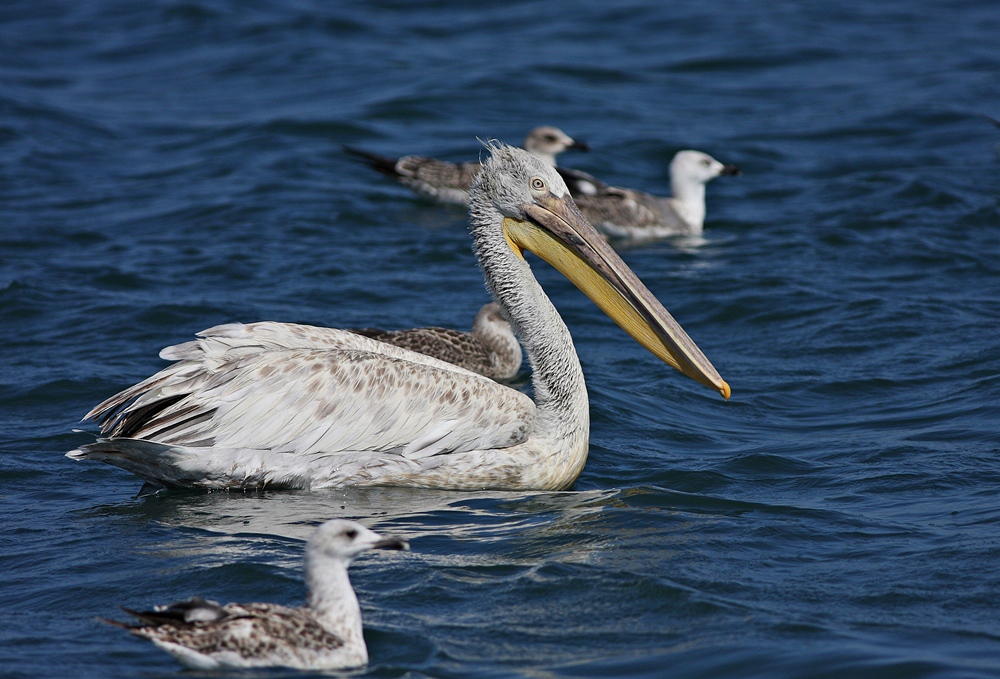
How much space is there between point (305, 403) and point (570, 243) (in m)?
1.56

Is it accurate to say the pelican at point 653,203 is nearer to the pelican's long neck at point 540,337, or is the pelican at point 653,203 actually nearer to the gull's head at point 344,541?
the pelican's long neck at point 540,337

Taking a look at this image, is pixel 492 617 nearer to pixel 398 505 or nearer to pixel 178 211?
pixel 398 505

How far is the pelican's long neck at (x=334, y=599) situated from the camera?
4098 millimetres

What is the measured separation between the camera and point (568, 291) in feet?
33.7

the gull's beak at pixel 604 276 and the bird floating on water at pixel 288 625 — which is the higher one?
the gull's beak at pixel 604 276

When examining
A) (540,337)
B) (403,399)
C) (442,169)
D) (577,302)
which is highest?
(442,169)

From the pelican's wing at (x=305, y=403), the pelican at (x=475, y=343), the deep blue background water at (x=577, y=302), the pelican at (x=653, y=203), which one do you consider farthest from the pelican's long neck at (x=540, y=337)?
the pelican at (x=653, y=203)

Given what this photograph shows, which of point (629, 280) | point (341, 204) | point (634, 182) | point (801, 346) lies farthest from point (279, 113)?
point (629, 280)

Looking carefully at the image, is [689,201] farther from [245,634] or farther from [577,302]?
[245,634]

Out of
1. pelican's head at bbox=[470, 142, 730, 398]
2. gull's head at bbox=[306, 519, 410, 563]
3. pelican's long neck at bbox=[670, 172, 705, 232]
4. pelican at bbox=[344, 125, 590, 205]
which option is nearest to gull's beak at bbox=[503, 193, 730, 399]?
pelican's head at bbox=[470, 142, 730, 398]

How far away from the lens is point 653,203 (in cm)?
1227

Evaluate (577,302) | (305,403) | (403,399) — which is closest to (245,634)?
(305,403)

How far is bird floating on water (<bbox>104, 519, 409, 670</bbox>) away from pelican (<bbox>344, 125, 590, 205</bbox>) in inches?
328

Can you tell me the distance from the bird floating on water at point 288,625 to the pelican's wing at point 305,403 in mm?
1742
